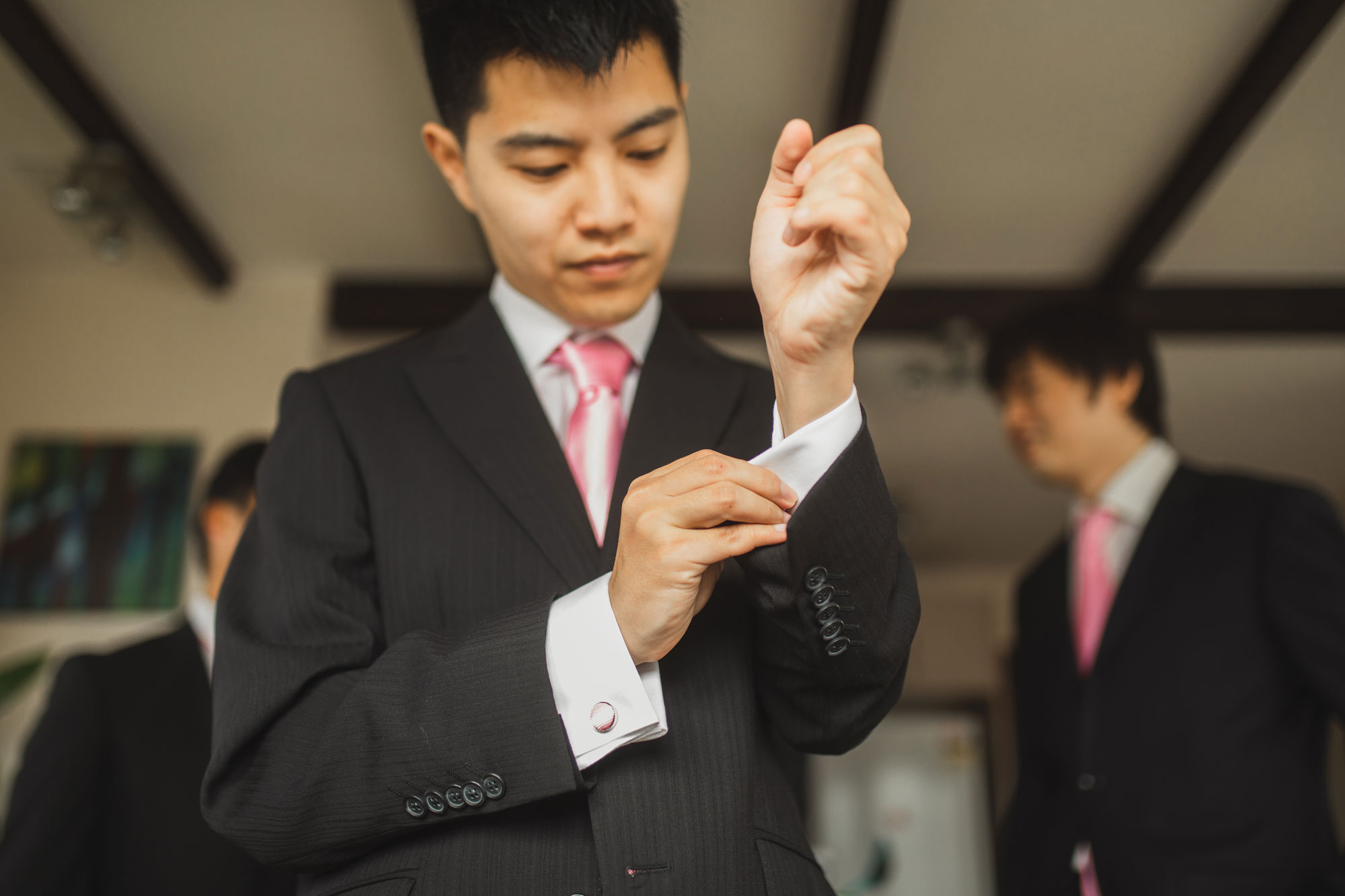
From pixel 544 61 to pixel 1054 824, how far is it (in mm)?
1433

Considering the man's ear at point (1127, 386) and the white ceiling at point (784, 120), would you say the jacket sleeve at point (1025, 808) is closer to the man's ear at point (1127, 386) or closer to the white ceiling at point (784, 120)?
the man's ear at point (1127, 386)

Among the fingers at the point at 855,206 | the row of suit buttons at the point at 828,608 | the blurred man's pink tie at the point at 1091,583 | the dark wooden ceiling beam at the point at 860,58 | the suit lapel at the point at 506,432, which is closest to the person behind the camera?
the fingers at the point at 855,206

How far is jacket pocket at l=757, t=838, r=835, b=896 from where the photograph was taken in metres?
0.74

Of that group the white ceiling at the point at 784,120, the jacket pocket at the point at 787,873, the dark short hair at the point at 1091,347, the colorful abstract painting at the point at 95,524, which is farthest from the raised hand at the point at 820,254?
the colorful abstract painting at the point at 95,524

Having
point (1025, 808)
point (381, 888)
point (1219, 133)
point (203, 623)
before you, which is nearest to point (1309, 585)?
point (1025, 808)

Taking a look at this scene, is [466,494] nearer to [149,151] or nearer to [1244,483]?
[1244,483]

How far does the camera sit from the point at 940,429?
202 inches

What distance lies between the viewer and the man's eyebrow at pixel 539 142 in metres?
0.84

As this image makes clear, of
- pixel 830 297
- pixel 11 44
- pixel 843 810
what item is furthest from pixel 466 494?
pixel 843 810

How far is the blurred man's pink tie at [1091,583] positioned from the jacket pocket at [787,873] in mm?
1148

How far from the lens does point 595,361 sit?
36.9 inches

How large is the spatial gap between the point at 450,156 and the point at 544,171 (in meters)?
0.19

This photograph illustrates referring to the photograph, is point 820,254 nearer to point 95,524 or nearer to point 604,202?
point 604,202

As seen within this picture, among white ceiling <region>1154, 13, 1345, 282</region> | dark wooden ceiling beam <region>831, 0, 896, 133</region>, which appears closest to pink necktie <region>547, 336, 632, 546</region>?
dark wooden ceiling beam <region>831, 0, 896, 133</region>
